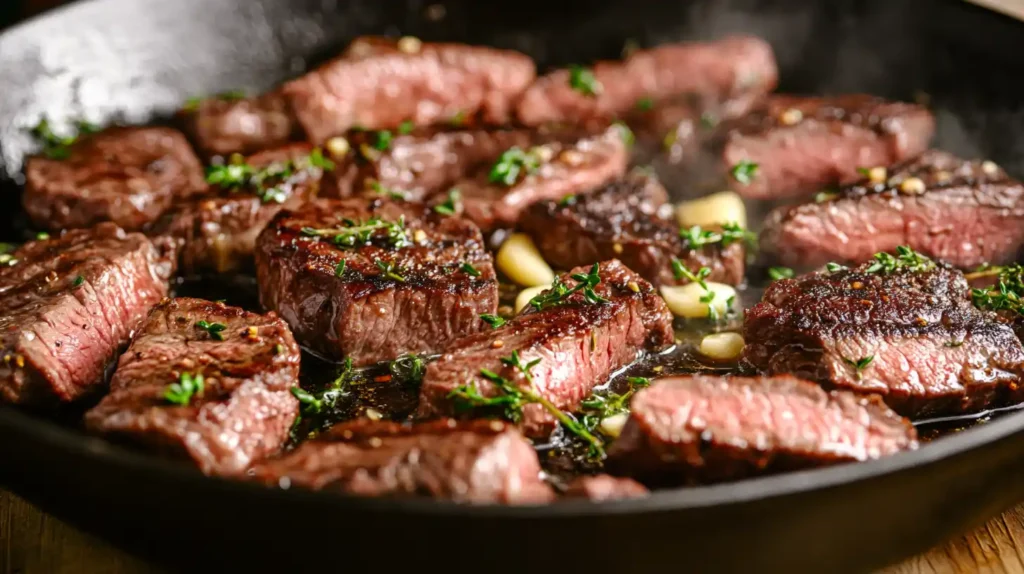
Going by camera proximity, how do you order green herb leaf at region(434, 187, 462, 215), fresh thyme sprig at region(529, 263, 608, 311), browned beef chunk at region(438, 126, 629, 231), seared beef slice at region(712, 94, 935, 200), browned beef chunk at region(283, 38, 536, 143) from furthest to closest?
browned beef chunk at region(283, 38, 536, 143) → seared beef slice at region(712, 94, 935, 200) → browned beef chunk at region(438, 126, 629, 231) → green herb leaf at region(434, 187, 462, 215) → fresh thyme sprig at region(529, 263, 608, 311)

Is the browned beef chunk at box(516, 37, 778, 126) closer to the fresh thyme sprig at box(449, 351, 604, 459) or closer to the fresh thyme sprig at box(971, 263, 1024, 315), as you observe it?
the fresh thyme sprig at box(971, 263, 1024, 315)

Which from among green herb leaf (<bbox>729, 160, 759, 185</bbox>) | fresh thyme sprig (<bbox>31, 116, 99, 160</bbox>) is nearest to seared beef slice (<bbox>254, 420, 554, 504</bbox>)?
green herb leaf (<bbox>729, 160, 759, 185</bbox>)

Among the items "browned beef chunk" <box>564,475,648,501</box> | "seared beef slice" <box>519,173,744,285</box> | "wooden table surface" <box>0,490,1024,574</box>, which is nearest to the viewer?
"browned beef chunk" <box>564,475,648,501</box>

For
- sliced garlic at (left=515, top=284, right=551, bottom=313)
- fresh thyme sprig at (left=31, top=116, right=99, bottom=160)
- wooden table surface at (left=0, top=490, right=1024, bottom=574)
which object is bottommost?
wooden table surface at (left=0, top=490, right=1024, bottom=574)

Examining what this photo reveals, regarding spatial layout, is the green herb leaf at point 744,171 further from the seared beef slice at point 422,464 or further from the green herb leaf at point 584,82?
the seared beef slice at point 422,464

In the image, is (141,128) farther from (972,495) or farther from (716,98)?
(972,495)

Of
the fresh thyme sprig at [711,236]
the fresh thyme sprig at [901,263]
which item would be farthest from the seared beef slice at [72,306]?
the fresh thyme sprig at [901,263]

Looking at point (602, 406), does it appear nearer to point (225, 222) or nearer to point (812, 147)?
point (225, 222)
